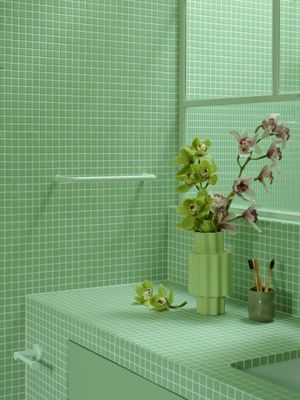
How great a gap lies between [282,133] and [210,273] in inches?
Result: 18.0

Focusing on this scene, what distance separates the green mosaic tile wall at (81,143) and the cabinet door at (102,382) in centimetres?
36

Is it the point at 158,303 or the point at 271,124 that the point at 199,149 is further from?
the point at 158,303

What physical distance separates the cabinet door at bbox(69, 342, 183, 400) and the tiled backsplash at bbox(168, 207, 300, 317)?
572 mm

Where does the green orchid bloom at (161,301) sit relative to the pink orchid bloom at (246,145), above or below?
below

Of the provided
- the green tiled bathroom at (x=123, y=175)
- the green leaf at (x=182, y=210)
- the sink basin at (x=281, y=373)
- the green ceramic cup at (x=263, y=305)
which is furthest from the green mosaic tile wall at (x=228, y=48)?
the sink basin at (x=281, y=373)

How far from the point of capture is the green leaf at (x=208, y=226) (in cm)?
220

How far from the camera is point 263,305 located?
2135mm

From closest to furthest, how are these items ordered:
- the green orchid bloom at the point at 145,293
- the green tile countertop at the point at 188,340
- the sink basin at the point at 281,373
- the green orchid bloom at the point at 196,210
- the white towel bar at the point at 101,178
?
the green tile countertop at the point at 188,340
the sink basin at the point at 281,373
the green orchid bloom at the point at 196,210
the green orchid bloom at the point at 145,293
the white towel bar at the point at 101,178

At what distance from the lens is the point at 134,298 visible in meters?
2.43

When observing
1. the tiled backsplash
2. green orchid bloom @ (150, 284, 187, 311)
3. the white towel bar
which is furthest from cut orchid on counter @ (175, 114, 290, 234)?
the white towel bar

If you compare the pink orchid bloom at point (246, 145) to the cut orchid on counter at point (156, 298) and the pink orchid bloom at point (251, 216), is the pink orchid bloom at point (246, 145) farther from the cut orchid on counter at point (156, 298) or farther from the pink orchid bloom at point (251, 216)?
the cut orchid on counter at point (156, 298)

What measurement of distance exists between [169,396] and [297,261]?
2.06 ft

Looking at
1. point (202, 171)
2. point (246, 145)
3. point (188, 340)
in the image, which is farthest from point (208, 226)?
point (188, 340)

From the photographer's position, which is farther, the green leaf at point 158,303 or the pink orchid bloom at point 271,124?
the green leaf at point 158,303
